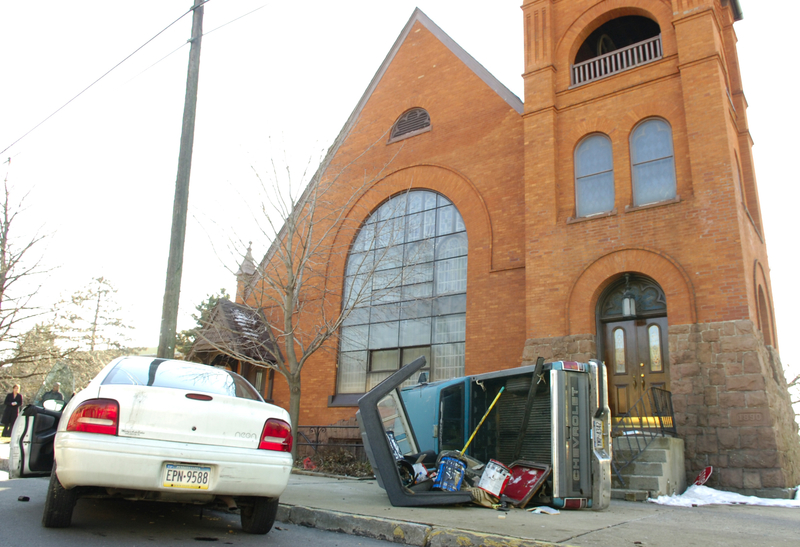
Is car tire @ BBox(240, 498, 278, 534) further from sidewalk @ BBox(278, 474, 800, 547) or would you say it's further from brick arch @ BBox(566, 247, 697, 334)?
brick arch @ BBox(566, 247, 697, 334)

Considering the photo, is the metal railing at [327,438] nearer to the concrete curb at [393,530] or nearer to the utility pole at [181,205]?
the utility pole at [181,205]

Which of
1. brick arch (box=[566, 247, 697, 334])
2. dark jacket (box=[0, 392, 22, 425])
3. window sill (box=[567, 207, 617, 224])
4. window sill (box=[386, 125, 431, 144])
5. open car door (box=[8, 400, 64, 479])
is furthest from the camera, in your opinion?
window sill (box=[386, 125, 431, 144])

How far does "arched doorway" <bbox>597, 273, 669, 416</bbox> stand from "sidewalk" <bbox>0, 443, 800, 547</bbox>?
12.3 feet

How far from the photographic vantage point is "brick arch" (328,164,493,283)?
47.9ft

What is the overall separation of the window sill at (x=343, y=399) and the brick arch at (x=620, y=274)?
6.41 m

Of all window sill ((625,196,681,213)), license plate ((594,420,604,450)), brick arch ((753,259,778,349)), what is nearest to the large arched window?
window sill ((625,196,681,213))

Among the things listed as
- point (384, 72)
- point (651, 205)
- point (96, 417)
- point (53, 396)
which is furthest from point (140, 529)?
point (384, 72)

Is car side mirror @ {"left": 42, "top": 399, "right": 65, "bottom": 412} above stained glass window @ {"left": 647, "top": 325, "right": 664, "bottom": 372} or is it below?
below

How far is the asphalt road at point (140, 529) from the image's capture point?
15.0 ft

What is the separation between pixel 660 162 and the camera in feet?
39.8

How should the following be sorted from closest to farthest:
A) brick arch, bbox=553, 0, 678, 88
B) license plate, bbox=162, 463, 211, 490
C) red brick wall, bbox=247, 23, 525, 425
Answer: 1. license plate, bbox=162, 463, 211, 490
2. brick arch, bbox=553, 0, 678, 88
3. red brick wall, bbox=247, 23, 525, 425

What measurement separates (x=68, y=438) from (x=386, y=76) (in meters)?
15.7

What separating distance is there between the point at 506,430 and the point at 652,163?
23.7ft

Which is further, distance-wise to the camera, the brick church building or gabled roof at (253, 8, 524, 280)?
gabled roof at (253, 8, 524, 280)
